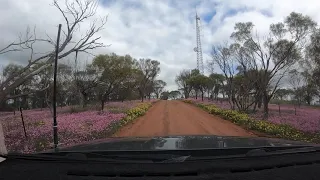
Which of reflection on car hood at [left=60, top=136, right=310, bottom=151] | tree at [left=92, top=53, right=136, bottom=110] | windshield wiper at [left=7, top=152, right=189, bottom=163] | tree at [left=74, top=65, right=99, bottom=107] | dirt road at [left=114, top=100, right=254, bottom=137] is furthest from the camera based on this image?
tree at [left=92, top=53, right=136, bottom=110]

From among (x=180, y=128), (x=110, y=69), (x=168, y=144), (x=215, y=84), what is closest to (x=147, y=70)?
(x=215, y=84)

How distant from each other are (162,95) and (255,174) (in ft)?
380

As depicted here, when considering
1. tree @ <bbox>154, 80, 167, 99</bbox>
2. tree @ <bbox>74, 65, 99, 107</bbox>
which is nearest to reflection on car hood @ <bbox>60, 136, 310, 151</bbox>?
tree @ <bbox>74, 65, 99, 107</bbox>

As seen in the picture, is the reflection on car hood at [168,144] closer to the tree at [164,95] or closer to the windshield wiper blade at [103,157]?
the windshield wiper blade at [103,157]

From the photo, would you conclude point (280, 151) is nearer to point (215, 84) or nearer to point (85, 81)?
point (85, 81)

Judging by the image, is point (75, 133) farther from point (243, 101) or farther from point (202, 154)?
point (243, 101)

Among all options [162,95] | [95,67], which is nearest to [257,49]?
[95,67]

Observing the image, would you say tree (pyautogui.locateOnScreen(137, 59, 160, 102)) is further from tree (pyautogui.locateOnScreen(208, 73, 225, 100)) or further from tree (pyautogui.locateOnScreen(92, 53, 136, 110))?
tree (pyautogui.locateOnScreen(92, 53, 136, 110))

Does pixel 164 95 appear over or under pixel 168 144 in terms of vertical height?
over

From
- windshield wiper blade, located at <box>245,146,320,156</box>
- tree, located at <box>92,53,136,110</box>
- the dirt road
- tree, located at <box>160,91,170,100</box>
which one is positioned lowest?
the dirt road

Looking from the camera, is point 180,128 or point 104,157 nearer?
point 104,157

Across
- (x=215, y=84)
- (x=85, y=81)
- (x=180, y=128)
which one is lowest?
(x=180, y=128)

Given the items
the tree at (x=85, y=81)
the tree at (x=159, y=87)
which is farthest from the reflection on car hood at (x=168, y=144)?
the tree at (x=159, y=87)

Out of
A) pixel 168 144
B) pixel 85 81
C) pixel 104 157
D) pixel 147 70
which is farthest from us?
pixel 147 70
